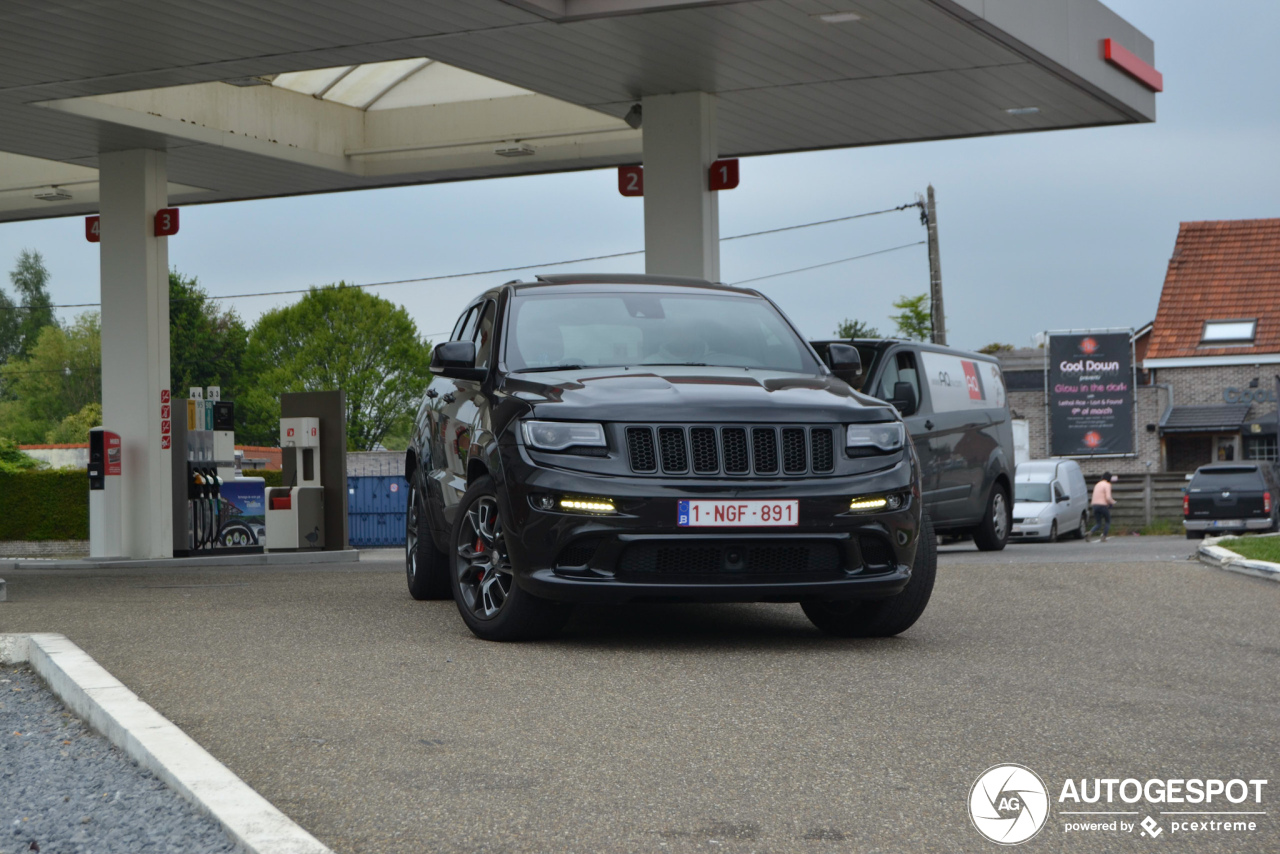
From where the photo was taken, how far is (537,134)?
58.8ft

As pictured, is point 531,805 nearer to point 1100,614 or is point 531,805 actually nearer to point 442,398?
point 442,398

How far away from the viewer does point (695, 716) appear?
509 centimetres

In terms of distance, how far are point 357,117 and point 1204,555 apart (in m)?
11.5

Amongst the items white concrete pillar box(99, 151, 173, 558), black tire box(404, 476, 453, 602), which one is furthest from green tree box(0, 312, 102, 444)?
black tire box(404, 476, 453, 602)

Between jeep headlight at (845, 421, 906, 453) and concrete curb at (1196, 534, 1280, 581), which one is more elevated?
jeep headlight at (845, 421, 906, 453)

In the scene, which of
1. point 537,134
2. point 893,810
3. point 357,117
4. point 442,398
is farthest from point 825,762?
point 357,117

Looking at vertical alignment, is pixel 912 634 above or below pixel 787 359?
below

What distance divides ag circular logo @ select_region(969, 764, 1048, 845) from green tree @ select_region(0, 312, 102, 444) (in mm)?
85655

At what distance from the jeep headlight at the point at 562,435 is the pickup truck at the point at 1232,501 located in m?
25.3

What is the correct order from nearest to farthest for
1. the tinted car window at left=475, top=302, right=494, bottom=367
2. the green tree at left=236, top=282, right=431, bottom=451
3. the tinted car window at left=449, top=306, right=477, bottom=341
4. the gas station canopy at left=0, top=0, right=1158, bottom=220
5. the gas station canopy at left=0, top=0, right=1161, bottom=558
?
the tinted car window at left=475, top=302, right=494, bottom=367 → the tinted car window at left=449, top=306, right=477, bottom=341 → the gas station canopy at left=0, top=0, right=1158, bottom=220 → the gas station canopy at left=0, top=0, right=1161, bottom=558 → the green tree at left=236, top=282, right=431, bottom=451

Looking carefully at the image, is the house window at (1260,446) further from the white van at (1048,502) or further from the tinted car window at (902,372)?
the tinted car window at (902,372)

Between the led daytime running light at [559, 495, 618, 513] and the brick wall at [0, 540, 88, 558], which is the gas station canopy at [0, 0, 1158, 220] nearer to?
the led daytime running light at [559, 495, 618, 513]

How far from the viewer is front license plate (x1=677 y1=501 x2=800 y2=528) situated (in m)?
6.40

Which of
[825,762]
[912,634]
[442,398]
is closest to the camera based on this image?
[825,762]
